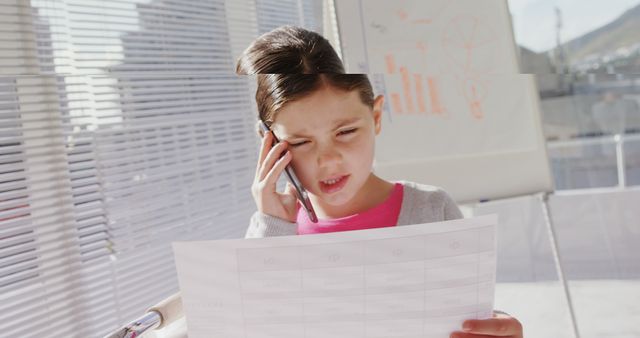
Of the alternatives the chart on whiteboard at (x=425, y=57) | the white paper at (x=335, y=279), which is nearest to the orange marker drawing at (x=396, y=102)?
the chart on whiteboard at (x=425, y=57)

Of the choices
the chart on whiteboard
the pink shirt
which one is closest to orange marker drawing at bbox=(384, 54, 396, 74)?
the chart on whiteboard

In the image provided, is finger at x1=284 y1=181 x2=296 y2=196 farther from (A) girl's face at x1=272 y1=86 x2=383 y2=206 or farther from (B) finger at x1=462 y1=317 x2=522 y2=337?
(B) finger at x1=462 y1=317 x2=522 y2=337

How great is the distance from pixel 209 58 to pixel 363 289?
0.15 metres

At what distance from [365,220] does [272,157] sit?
9cm

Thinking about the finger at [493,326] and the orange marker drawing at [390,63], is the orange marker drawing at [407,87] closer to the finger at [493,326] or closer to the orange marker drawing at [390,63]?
the orange marker drawing at [390,63]

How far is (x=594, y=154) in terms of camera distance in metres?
2.25

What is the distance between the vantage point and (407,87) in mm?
355

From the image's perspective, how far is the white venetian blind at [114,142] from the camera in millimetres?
269

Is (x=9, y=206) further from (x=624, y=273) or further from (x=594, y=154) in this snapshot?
(x=594, y=154)

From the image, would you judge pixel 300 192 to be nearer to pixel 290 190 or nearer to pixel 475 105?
pixel 290 190

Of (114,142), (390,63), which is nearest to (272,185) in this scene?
(390,63)

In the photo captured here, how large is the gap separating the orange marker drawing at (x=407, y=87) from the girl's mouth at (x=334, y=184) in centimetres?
7

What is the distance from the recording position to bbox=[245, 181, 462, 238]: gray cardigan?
0.36 metres

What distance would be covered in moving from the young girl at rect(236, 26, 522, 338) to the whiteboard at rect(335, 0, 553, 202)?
1 cm
